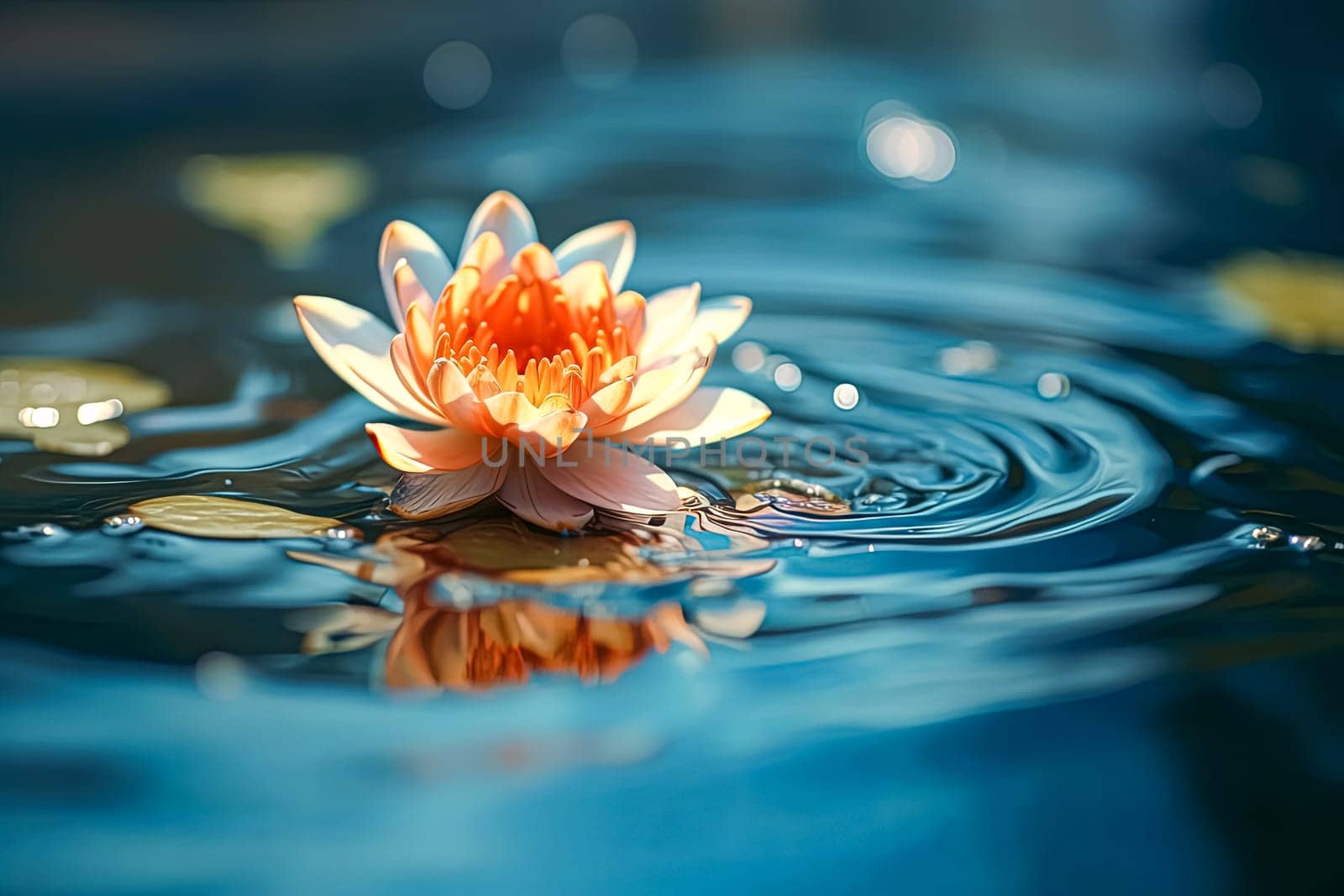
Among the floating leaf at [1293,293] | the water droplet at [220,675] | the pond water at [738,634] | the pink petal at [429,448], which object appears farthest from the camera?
the floating leaf at [1293,293]

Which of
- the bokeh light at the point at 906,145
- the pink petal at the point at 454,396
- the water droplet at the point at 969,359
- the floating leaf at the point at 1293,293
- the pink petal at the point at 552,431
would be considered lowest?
the pink petal at the point at 552,431

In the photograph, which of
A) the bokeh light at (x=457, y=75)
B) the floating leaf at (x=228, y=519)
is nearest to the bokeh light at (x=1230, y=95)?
the bokeh light at (x=457, y=75)

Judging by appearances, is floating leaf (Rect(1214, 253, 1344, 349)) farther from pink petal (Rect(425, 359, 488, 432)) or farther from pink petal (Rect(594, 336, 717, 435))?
pink petal (Rect(425, 359, 488, 432))

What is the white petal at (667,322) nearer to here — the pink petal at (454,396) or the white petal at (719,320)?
the white petal at (719,320)

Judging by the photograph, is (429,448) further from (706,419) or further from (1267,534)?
(1267,534)

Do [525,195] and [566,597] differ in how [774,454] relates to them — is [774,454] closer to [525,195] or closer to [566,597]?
[566,597]

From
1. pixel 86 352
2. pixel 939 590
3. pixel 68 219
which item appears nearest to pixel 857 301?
pixel 939 590

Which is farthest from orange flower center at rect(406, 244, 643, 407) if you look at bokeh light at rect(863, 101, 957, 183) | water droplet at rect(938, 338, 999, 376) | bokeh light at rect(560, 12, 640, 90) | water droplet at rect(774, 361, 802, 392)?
bokeh light at rect(560, 12, 640, 90)

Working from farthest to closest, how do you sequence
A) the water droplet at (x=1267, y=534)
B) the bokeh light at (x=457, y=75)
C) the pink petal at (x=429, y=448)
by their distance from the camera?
the bokeh light at (x=457, y=75)
the water droplet at (x=1267, y=534)
the pink petal at (x=429, y=448)
